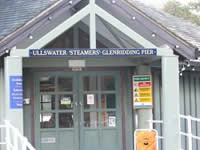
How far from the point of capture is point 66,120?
36.5ft

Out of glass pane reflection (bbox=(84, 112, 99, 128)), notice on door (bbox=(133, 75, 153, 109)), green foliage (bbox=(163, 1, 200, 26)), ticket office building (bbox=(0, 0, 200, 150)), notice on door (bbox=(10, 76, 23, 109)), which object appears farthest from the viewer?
green foliage (bbox=(163, 1, 200, 26))

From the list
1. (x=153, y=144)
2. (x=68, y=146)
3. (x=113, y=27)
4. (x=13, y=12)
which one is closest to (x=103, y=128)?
(x=68, y=146)

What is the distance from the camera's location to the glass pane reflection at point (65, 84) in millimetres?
11109

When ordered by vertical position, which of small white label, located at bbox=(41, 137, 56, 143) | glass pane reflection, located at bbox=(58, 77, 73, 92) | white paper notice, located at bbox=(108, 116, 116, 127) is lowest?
small white label, located at bbox=(41, 137, 56, 143)

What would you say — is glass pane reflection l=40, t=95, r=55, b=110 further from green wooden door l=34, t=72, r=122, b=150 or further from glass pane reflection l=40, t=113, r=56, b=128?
glass pane reflection l=40, t=113, r=56, b=128

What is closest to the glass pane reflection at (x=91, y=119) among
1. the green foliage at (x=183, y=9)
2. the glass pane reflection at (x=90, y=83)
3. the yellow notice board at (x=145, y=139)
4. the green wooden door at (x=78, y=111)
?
the green wooden door at (x=78, y=111)

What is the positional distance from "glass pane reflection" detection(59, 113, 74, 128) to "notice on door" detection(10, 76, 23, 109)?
2.14 metres

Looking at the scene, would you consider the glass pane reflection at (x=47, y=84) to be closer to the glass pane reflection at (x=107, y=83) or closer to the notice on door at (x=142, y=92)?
the glass pane reflection at (x=107, y=83)

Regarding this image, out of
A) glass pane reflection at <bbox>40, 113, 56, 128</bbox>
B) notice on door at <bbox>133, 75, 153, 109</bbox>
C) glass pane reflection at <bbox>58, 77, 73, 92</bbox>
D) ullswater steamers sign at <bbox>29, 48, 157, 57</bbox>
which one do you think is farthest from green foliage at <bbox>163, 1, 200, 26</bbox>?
ullswater steamers sign at <bbox>29, 48, 157, 57</bbox>

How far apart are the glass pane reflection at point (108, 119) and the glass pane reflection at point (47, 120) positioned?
3.65 ft

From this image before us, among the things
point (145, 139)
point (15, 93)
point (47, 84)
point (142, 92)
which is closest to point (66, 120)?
point (47, 84)

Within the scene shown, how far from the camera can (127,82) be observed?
447 inches

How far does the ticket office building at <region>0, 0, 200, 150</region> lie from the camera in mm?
9570

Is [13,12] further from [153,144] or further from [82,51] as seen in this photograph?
[153,144]
